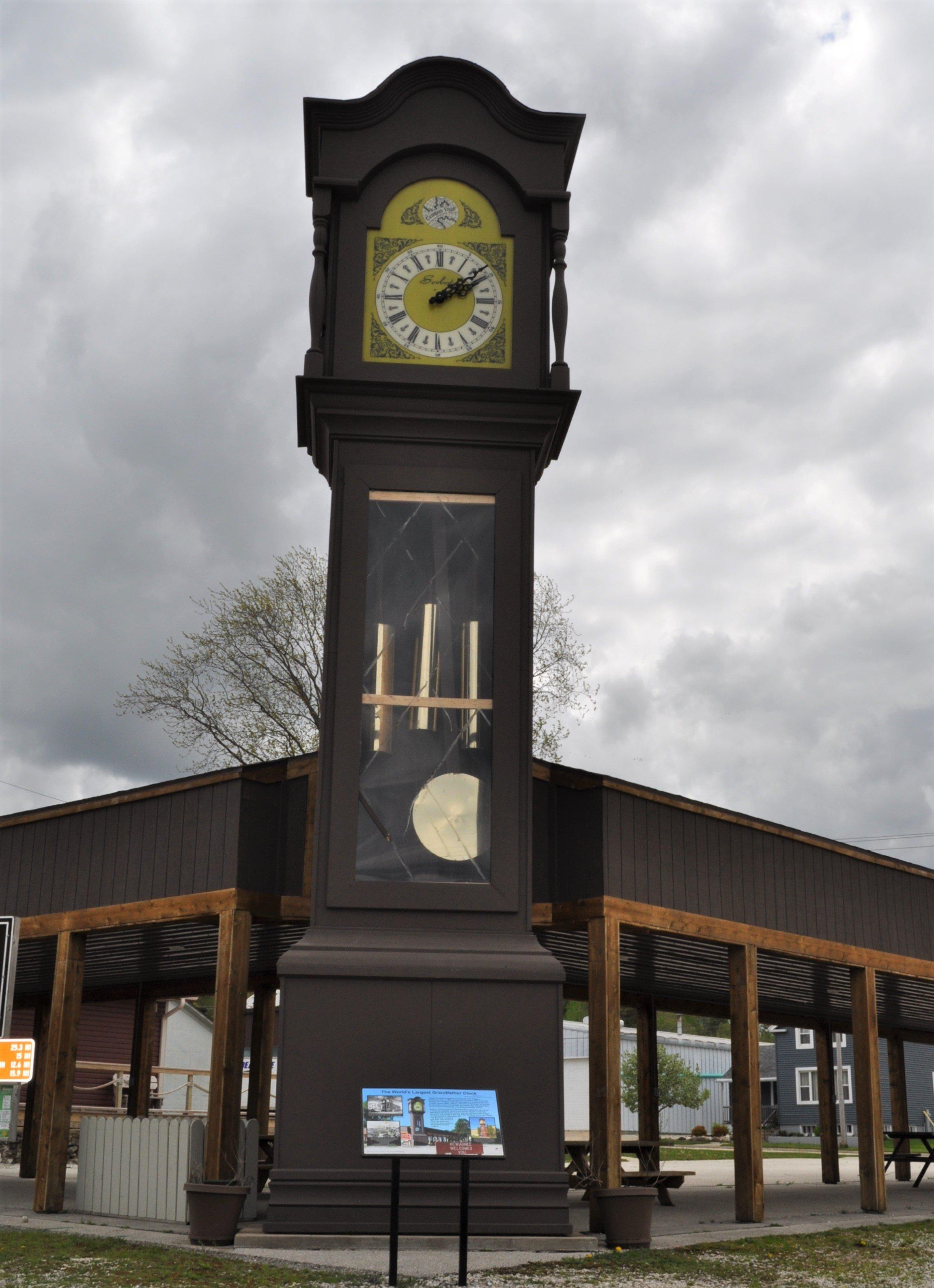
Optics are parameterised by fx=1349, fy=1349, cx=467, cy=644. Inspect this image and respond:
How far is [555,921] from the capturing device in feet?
40.4

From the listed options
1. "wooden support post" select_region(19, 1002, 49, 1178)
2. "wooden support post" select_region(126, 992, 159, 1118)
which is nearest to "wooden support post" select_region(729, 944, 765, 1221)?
"wooden support post" select_region(126, 992, 159, 1118)

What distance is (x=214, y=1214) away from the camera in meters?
10.2

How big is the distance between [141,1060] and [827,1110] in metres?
11.0

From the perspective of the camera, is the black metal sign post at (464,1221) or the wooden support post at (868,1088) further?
the wooden support post at (868,1088)

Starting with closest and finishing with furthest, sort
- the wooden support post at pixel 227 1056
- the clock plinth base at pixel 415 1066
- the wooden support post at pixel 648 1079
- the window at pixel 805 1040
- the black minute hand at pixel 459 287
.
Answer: the clock plinth base at pixel 415 1066 → the wooden support post at pixel 227 1056 → the black minute hand at pixel 459 287 → the wooden support post at pixel 648 1079 → the window at pixel 805 1040

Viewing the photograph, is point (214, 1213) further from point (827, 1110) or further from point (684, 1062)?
point (684, 1062)

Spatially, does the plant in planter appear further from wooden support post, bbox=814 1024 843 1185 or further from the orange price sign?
wooden support post, bbox=814 1024 843 1185

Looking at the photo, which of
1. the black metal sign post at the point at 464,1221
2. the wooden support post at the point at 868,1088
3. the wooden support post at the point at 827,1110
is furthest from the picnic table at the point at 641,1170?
the black metal sign post at the point at 464,1221

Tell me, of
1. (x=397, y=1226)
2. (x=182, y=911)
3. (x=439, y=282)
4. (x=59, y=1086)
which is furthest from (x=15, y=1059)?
(x=59, y=1086)

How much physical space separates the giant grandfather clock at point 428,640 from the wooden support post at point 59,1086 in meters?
3.62

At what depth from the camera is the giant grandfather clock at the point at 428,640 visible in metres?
10.4

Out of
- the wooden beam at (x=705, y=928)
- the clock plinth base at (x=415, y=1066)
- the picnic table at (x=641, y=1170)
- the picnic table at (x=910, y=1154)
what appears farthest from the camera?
the picnic table at (x=910, y=1154)

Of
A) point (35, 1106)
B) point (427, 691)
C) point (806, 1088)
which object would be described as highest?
point (427, 691)

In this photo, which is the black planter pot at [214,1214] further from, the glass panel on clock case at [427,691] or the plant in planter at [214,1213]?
the glass panel on clock case at [427,691]
